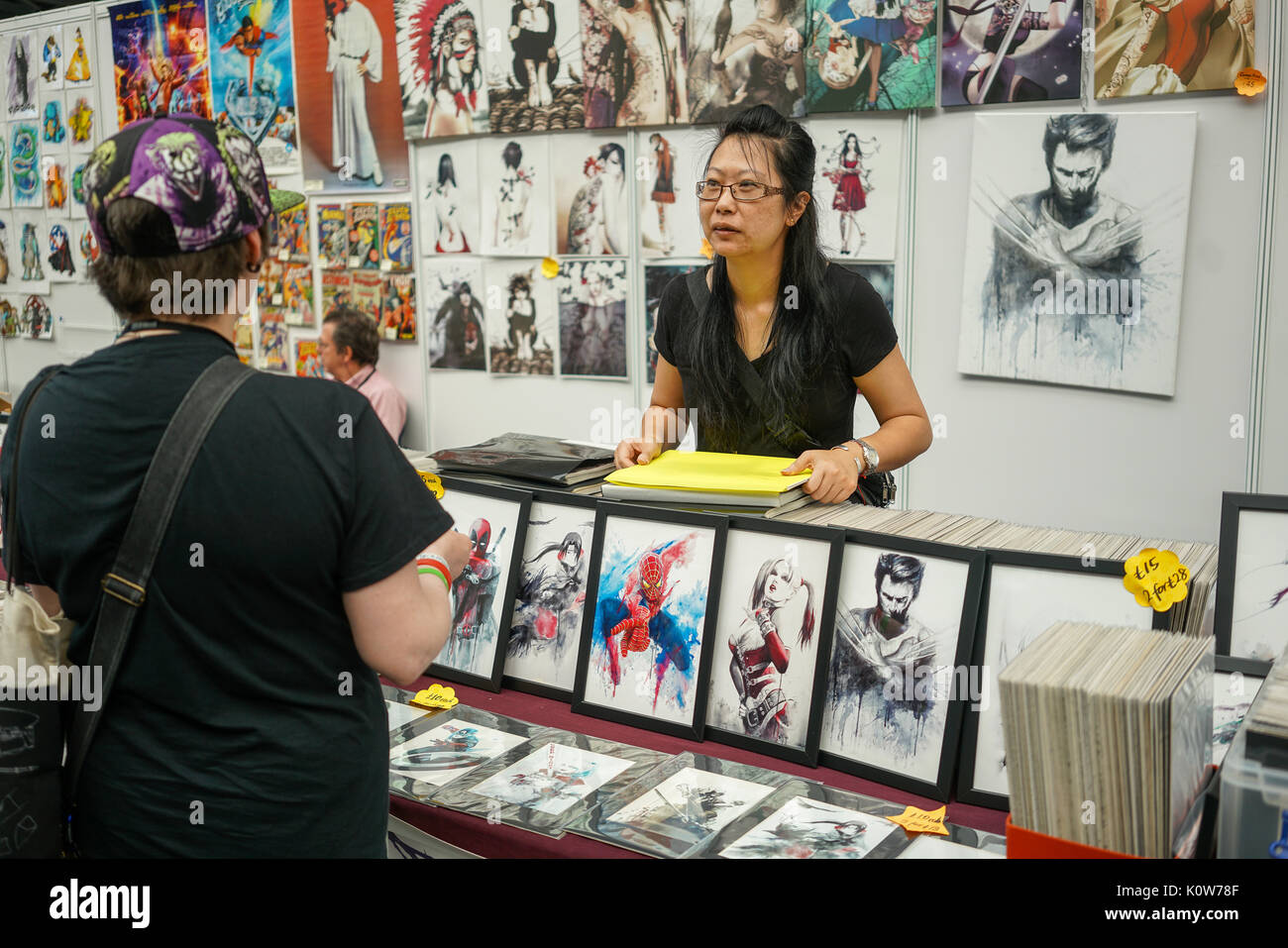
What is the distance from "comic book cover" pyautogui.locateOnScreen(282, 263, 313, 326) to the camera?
5.36 m

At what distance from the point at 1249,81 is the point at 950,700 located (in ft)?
7.62

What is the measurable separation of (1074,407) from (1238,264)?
599mm

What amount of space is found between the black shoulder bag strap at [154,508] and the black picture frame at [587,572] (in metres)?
0.81

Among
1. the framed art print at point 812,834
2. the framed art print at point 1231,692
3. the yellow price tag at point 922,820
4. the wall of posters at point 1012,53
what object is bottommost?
the framed art print at point 812,834

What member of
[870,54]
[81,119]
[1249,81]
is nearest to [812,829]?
[1249,81]

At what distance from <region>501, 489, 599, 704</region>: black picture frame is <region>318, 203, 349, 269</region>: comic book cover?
11.8 feet

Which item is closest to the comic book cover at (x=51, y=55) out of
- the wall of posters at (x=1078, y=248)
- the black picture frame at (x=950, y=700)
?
the wall of posters at (x=1078, y=248)

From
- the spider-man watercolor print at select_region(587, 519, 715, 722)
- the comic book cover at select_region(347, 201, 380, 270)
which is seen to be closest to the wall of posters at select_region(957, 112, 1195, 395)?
the spider-man watercolor print at select_region(587, 519, 715, 722)

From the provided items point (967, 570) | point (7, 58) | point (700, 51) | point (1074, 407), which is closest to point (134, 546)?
point (967, 570)

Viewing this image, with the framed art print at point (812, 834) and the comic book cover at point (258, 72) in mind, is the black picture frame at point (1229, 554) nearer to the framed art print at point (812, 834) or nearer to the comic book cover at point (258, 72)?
the framed art print at point (812, 834)

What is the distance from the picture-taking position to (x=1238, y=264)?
299 centimetres

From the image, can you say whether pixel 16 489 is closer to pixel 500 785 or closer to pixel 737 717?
pixel 500 785

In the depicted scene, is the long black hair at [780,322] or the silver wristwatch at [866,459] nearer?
the silver wristwatch at [866,459]

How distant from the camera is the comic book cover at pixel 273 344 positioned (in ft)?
18.1
